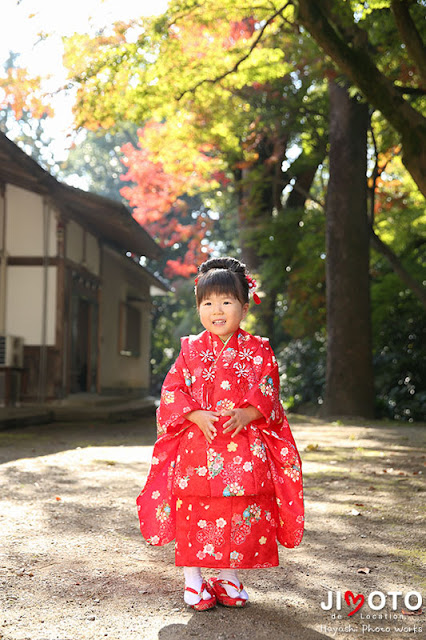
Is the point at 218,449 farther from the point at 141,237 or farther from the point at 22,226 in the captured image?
the point at 141,237

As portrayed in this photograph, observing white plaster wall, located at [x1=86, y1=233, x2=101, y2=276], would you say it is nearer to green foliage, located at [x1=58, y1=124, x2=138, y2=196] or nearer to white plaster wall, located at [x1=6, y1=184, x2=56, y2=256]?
white plaster wall, located at [x1=6, y1=184, x2=56, y2=256]

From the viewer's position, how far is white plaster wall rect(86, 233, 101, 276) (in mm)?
13680

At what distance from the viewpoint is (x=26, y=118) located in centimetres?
3712

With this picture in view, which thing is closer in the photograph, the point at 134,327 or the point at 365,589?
the point at 365,589

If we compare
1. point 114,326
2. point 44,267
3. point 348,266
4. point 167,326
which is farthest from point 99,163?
point 348,266

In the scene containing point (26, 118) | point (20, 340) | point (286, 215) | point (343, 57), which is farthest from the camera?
point (26, 118)

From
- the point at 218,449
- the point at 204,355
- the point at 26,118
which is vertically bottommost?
the point at 218,449

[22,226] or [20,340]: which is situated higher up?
[22,226]

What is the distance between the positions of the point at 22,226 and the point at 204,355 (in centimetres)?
959

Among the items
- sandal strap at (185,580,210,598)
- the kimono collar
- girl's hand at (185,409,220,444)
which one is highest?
the kimono collar

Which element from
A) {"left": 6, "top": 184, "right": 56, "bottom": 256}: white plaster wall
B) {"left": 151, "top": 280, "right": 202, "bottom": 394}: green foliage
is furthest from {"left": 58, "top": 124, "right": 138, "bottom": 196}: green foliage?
{"left": 6, "top": 184, "right": 56, "bottom": 256}: white plaster wall

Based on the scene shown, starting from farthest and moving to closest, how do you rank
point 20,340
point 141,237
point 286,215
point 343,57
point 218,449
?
1. point 286,215
2. point 141,237
3. point 20,340
4. point 343,57
5. point 218,449

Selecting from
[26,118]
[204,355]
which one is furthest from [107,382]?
[26,118]

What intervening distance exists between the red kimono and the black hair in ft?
0.58
